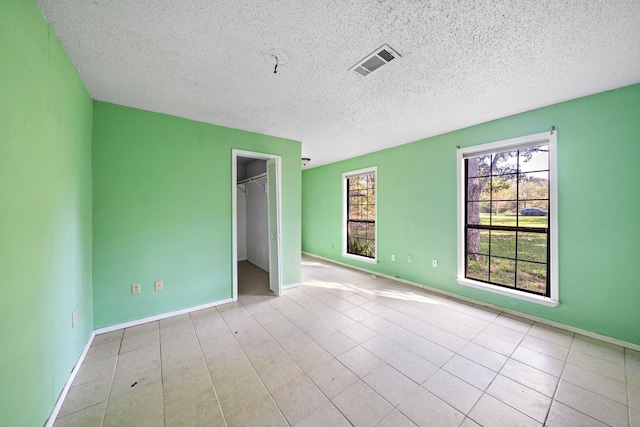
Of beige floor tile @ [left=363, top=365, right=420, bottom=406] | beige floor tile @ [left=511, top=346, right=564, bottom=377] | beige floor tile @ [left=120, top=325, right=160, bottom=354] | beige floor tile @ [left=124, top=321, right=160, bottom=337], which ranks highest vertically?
beige floor tile @ [left=124, top=321, right=160, bottom=337]

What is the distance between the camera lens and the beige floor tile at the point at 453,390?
1593 mm

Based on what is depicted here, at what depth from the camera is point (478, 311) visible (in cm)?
303

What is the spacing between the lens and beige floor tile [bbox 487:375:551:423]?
153cm

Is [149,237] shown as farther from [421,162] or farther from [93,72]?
[421,162]

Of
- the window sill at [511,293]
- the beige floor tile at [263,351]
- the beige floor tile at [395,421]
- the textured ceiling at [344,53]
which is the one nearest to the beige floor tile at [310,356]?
the beige floor tile at [263,351]

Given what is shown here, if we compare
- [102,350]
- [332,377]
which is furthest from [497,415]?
[102,350]

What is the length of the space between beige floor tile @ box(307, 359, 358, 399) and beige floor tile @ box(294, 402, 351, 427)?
0.38 feet

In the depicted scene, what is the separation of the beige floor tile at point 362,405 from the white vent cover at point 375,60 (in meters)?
2.51

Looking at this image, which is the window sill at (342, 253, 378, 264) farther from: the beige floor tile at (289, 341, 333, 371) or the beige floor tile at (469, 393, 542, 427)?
the beige floor tile at (469, 393, 542, 427)

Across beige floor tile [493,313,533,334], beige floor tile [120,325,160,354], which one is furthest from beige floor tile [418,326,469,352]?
beige floor tile [120,325,160,354]

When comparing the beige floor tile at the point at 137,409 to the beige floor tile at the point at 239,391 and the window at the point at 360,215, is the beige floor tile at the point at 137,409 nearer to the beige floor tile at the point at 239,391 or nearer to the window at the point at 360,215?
the beige floor tile at the point at 239,391

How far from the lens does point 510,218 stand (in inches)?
120

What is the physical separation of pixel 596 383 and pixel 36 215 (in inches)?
158

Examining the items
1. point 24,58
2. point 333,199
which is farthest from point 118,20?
point 333,199
